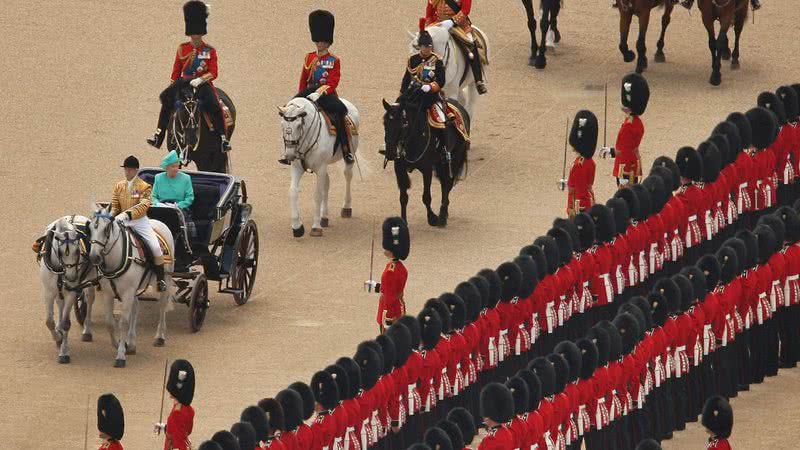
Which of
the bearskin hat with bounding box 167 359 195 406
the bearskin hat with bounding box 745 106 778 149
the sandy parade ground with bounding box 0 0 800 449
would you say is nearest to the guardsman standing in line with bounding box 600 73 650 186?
the bearskin hat with bounding box 745 106 778 149

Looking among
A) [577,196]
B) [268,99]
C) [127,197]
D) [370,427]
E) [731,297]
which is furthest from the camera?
[268,99]

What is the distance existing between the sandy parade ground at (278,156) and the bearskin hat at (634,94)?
193cm

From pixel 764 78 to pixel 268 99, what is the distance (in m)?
5.88

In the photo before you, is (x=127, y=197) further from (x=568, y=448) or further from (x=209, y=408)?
(x=568, y=448)

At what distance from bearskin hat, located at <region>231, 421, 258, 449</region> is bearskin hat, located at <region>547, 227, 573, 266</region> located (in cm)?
485

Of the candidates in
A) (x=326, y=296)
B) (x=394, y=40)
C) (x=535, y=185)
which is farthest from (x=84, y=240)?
(x=394, y=40)

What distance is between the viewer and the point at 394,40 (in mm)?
37906

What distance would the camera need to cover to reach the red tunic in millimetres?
26328

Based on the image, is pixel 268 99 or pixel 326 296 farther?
A: pixel 268 99

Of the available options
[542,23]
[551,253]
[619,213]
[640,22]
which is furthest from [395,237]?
[542,23]

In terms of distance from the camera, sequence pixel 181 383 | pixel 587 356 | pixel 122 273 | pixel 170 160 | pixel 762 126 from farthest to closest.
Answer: pixel 762 126
pixel 170 160
pixel 122 273
pixel 587 356
pixel 181 383

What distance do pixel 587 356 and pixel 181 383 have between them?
306 centimetres

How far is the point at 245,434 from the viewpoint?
2211 cm

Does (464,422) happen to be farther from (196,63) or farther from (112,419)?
(196,63)
